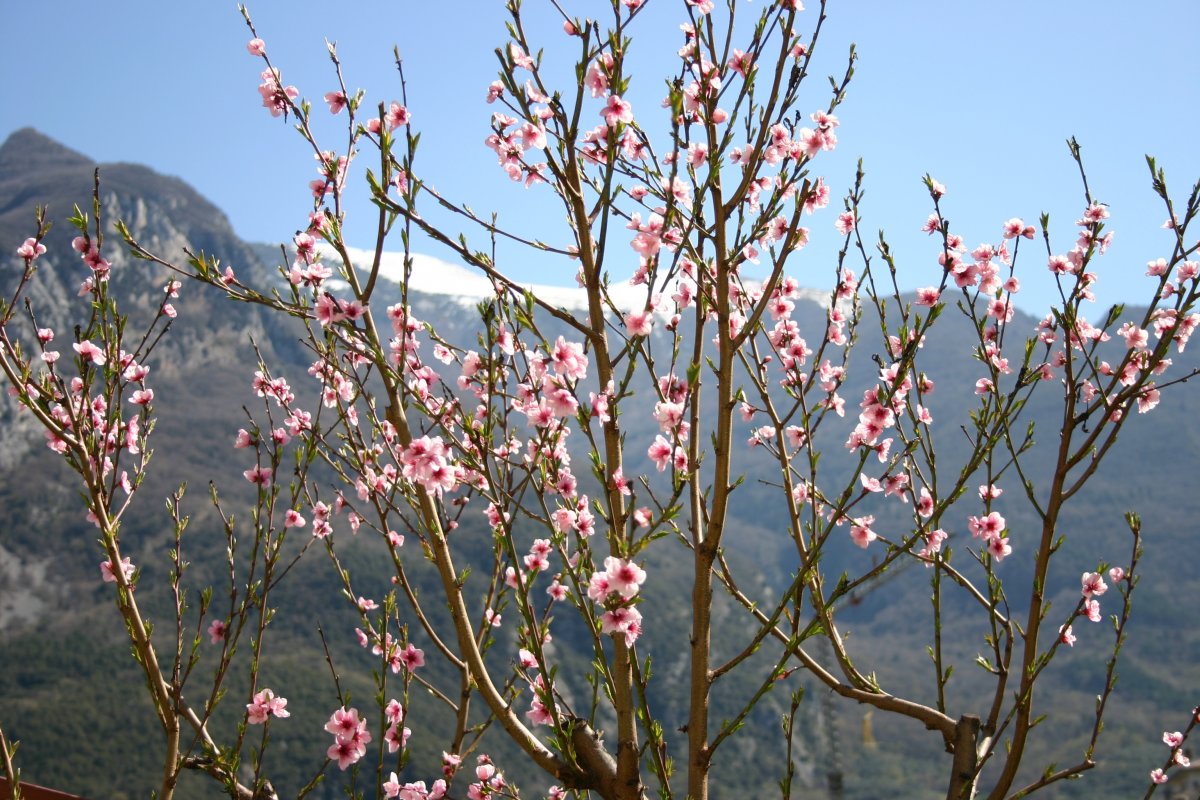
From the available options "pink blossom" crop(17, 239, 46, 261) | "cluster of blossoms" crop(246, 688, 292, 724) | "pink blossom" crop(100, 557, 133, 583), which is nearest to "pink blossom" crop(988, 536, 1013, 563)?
"cluster of blossoms" crop(246, 688, 292, 724)

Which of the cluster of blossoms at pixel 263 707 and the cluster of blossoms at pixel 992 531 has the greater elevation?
the cluster of blossoms at pixel 992 531

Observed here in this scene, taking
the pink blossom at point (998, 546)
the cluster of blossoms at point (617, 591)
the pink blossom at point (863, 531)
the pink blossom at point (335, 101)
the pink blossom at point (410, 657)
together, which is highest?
the pink blossom at point (335, 101)

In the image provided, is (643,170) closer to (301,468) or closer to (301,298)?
(301,298)

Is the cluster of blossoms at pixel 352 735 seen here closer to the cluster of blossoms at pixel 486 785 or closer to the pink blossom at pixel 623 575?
the cluster of blossoms at pixel 486 785

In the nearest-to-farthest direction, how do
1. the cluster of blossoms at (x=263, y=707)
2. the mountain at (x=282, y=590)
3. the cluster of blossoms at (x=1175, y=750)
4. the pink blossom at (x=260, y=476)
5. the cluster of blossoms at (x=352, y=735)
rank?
the cluster of blossoms at (x=352, y=735) → the cluster of blossoms at (x=263, y=707) → the pink blossom at (x=260, y=476) → the cluster of blossoms at (x=1175, y=750) → the mountain at (x=282, y=590)

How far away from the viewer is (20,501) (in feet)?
296

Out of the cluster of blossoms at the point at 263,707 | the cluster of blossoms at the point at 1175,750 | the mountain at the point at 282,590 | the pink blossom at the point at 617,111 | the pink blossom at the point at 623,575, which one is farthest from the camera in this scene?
the mountain at the point at 282,590

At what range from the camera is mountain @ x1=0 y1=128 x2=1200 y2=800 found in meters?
60.4

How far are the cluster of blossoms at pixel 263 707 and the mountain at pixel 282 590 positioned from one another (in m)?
27.5

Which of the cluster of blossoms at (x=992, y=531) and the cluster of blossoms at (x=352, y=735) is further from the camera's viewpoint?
the cluster of blossoms at (x=992, y=531)

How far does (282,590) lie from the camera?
269 feet

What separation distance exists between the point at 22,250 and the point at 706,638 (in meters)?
3.62

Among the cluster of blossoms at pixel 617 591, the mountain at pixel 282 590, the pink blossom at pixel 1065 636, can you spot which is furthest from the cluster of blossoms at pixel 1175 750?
the mountain at pixel 282 590

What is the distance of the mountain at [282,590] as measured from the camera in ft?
198
